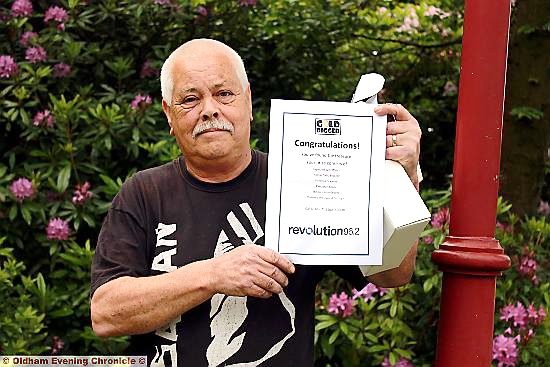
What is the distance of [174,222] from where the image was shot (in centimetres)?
238

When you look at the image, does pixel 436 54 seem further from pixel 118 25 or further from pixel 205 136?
pixel 205 136

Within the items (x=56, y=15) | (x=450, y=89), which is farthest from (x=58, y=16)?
(x=450, y=89)

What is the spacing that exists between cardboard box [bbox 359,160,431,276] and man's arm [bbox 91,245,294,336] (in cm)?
28

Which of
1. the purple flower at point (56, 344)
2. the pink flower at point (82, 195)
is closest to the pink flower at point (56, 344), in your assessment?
the purple flower at point (56, 344)

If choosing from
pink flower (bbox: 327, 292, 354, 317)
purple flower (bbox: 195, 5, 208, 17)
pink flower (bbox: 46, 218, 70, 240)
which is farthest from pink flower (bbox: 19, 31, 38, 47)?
pink flower (bbox: 327, 292, 354, 317)

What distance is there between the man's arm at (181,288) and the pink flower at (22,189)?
A: 1728 millimetres

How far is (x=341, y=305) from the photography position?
346cm

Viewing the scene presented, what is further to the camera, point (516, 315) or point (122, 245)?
point (516, 315)

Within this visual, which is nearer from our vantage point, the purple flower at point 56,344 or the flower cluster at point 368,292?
the flower cluster at point 368,292

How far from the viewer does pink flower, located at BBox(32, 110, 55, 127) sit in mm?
4088

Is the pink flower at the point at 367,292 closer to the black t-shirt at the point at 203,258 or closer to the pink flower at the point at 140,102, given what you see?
the black t-shirt at the point at 203,258

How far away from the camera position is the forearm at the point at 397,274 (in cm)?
239

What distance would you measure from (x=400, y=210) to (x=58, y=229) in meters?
2.16

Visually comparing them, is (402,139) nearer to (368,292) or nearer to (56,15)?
(368,292)
